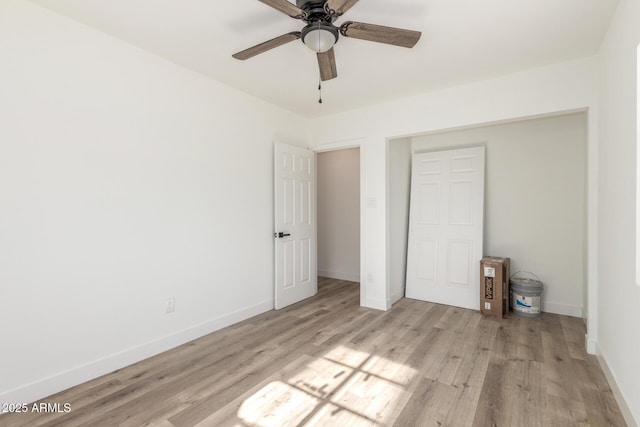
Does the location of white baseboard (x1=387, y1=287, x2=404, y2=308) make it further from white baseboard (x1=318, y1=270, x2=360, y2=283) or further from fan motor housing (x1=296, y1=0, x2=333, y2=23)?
fan motor housing (x1=296, y1=0, x2=333, y2=23)

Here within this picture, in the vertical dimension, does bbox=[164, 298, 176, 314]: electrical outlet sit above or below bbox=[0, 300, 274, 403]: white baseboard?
above

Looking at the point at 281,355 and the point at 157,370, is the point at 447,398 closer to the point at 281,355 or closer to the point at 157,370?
the point at 281,355

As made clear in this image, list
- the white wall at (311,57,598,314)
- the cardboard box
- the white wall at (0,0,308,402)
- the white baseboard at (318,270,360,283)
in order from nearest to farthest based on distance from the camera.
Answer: the white wall at (0,0,308,402) < the white wall at (311,57,598,314) < the cardboard box < the white baseboard at (318,270,360,283)

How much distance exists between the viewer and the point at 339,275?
219 inches

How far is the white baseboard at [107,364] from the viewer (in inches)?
78.8

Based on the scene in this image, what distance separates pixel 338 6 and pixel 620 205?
6.84 feet

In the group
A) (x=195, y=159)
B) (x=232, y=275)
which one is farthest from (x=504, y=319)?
(x=195, y=159)

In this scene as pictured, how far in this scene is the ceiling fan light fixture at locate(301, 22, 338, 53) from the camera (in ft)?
6.15

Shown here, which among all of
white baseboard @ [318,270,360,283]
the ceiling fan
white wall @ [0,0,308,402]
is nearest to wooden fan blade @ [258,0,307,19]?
the ceiling fan

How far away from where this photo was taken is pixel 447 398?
205 centimetres

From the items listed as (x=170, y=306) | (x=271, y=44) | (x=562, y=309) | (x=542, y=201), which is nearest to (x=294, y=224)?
(x=170, y=306)

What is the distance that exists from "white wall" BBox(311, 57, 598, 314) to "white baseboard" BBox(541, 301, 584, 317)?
1169mm

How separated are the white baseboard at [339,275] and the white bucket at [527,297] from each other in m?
2.35

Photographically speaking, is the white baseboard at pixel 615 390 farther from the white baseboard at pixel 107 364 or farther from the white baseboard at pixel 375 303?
the white baseboard at pixel 107 364
